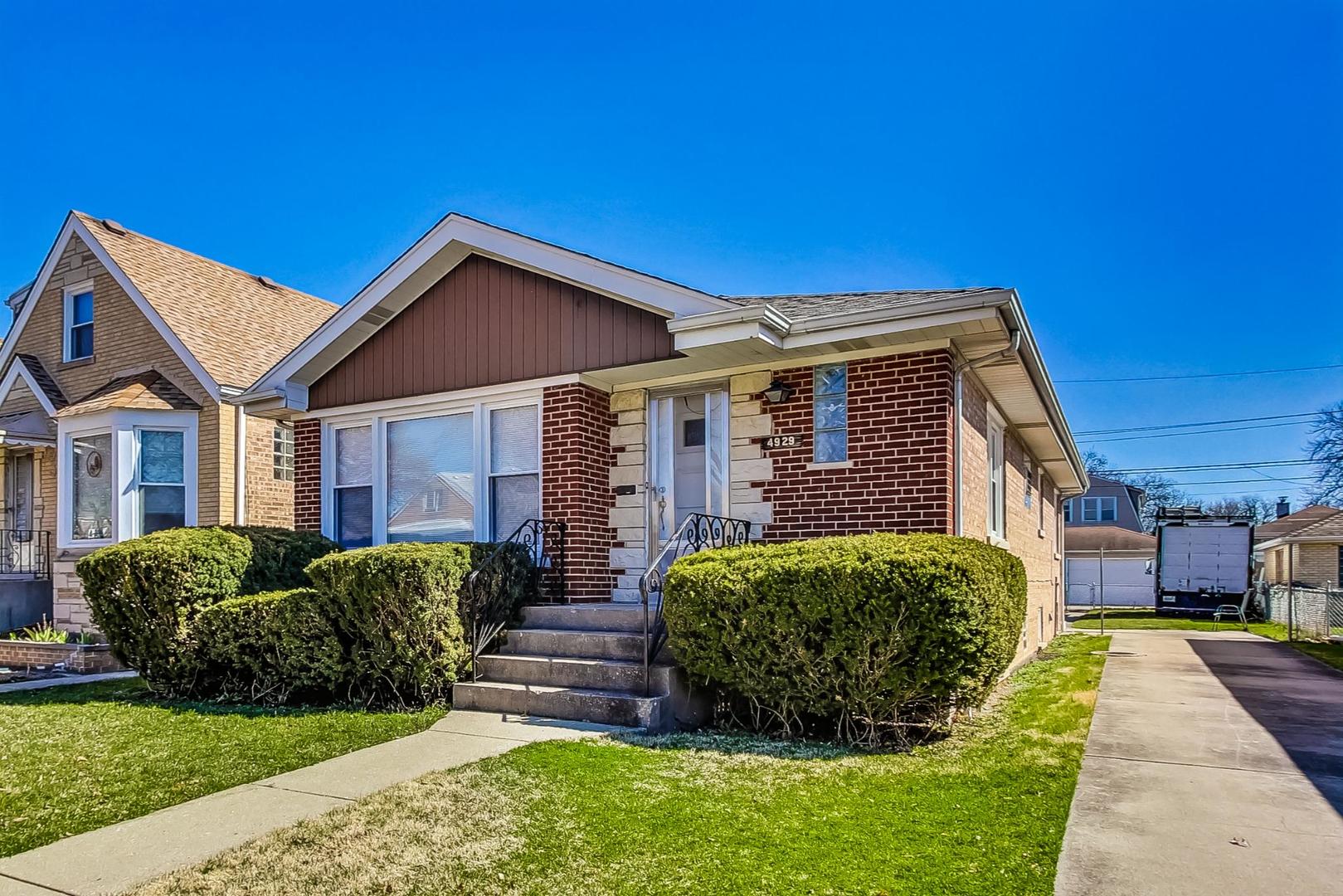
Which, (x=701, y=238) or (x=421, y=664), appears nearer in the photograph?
(x=421, y=664)

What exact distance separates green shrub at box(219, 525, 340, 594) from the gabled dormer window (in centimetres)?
830

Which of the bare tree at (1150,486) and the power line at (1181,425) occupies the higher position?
the power line at (1181,425)

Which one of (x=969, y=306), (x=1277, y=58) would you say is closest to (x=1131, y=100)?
(x=1277, y=58)

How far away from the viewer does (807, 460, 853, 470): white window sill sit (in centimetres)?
793

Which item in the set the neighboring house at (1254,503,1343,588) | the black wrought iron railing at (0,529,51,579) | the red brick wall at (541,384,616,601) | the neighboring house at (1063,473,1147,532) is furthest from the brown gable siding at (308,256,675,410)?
the neighboring house at (1063,473,1147,532)

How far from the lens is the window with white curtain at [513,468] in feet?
30.2

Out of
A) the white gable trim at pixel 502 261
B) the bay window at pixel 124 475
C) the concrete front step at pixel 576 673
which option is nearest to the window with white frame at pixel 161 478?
the bay window at pixel 124 475

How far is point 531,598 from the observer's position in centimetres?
830

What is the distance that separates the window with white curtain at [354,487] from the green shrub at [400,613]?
2.91 metres

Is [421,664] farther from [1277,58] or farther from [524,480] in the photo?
[1277,58]

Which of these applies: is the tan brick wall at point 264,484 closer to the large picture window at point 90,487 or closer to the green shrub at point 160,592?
the large picture window at point 90,487

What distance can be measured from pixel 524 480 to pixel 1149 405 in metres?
55.5

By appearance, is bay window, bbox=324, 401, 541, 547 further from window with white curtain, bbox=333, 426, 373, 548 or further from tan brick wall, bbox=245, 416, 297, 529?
tan brick wall, bbox=245, 416, 297, 529

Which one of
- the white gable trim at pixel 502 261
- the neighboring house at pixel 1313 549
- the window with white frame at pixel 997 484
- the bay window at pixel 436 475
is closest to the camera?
the white gable trim at pixel 502 261
